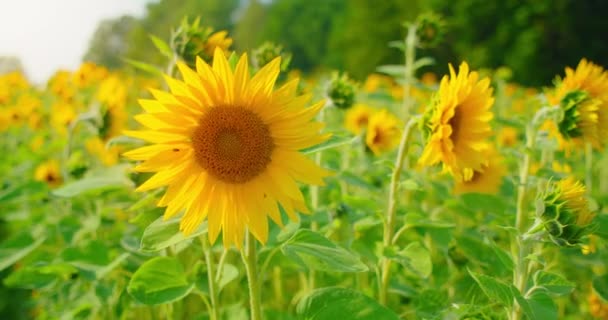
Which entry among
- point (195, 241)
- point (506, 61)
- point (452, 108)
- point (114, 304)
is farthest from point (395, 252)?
point (506, 61)

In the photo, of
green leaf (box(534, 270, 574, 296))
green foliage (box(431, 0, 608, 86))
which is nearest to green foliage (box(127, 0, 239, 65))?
green foliage (box(431, 0, 608, 86))

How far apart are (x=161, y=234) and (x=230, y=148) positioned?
0.74 feet

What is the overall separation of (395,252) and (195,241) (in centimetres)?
50

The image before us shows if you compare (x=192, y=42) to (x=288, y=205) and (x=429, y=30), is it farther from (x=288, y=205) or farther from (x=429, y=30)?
(x=429, y=30)

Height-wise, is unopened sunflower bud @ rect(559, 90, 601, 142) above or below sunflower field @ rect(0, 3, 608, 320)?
above

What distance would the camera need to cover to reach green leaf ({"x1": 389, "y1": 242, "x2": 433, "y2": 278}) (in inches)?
49.3

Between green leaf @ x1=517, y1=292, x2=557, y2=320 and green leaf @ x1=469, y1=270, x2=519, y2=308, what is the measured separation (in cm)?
2

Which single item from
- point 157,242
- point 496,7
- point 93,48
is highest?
point 93,48

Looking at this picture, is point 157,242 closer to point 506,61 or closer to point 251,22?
point 506,61

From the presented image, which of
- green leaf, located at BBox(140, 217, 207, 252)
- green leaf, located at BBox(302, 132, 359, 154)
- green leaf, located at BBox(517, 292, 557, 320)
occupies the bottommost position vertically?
green leaf, located at BBox(517, 292, 557, 320)

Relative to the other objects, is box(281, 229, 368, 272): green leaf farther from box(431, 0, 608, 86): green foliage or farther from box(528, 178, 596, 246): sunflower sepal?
box(431, 0, 608, 86): green foliage

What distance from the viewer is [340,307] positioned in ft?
3.61

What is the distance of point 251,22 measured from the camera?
4119 centimetres

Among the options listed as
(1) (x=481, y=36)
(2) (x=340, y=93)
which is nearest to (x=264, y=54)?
(2) (x=340, y=93)
